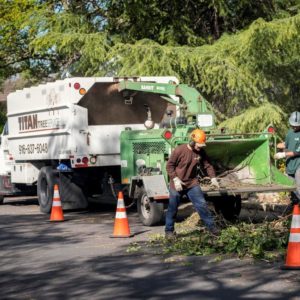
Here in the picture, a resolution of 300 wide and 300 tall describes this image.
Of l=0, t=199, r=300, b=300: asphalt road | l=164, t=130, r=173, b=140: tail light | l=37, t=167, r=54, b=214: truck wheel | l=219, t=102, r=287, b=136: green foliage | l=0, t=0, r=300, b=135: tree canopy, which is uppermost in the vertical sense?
l=0, t=0, r=300, b=135: tree canopy

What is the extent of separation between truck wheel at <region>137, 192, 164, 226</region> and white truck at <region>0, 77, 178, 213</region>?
2280 millimetres

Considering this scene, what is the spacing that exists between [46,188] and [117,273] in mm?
8315

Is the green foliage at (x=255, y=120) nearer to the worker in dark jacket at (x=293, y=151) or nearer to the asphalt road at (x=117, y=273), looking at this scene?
the worker in dark jacket at (x=293, y=151)

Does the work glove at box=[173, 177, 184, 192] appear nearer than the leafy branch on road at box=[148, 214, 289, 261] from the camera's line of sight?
No

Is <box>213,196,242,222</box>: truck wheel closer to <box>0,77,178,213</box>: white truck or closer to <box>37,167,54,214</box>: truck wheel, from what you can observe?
<box>0,77,178,213</box>: white truck

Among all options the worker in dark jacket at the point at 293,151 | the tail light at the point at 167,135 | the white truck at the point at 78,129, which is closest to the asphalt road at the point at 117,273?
the tail light at the point at 167,135

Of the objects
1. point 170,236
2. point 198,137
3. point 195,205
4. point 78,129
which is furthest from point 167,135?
point 78,129

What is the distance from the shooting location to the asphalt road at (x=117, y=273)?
24.7 feet

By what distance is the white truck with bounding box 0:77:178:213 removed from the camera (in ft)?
50.0

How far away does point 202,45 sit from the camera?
20125mm

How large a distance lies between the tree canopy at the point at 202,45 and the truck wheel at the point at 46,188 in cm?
341

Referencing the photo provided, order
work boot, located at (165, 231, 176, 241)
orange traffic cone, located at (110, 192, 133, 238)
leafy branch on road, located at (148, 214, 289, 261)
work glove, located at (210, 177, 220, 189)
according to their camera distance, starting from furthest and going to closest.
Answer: orange traffic cone, located at (110, 192, 133, 238) → work glove, located at (210, 177, 220, 189) → work boot, located at (165, 231, 176, 241) → leafy branch on road, located at (148, 214, 289, 261)

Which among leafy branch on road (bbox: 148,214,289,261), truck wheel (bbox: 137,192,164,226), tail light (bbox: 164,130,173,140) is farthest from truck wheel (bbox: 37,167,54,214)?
leafy branch on road (bbox: 148,214,289,261)

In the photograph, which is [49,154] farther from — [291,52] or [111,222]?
[291,52]
